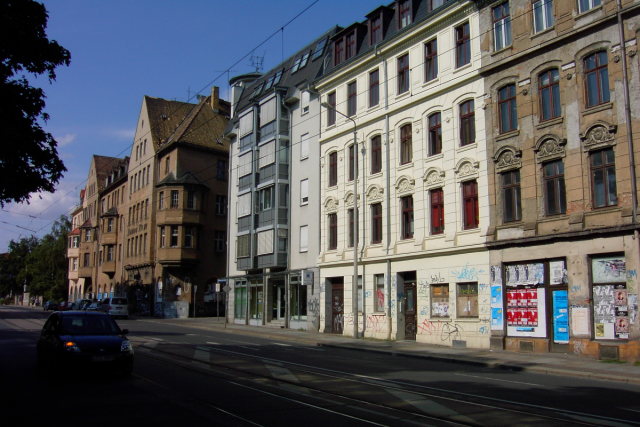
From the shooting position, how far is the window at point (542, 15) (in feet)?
70.4

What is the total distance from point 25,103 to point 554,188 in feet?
56.0

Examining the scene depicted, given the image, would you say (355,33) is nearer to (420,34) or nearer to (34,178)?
(420,34)

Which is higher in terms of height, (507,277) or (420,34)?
(420,34)

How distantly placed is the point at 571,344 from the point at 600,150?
658 centimetres

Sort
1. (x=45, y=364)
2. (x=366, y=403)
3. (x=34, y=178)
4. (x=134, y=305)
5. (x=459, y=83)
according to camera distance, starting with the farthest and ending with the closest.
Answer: (x=134, y=305), (x=459, y=83), (x=34, y=178), (x=45, y=364), (x=366, y=403)

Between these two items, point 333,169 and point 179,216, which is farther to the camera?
point 179,216

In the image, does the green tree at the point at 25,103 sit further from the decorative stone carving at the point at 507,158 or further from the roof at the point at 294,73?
the roof at the point at 294,73

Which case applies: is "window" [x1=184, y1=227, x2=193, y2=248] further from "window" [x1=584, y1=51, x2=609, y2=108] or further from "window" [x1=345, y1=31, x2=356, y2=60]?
"window" [x1=584, y1=51, x2=609, y2=108]

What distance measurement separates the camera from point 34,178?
14375mm

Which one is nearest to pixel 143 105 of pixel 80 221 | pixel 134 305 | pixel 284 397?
pixel 134 305

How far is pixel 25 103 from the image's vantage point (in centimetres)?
1371

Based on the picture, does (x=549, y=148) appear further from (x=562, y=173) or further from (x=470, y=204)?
(x=470, y=204)

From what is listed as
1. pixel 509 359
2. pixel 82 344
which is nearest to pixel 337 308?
pixel 509 359

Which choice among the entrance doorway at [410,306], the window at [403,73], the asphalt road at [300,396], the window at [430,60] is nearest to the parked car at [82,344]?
the asphalt road at [300,396]
